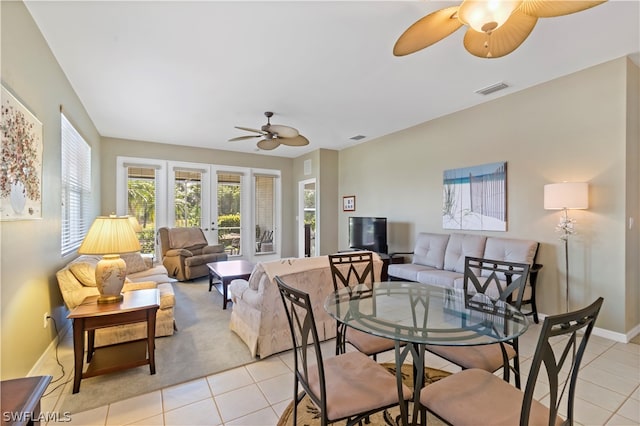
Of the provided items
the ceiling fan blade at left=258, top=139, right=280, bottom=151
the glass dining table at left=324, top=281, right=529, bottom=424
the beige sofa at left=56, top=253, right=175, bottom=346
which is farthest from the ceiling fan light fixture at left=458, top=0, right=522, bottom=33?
the beige sofa at left=56, top=253, right=175, bottom=346

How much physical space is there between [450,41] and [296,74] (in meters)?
1.53

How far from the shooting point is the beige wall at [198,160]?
5.93m

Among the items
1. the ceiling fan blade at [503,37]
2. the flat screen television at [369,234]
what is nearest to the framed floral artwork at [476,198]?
the flat screen television at [369,234]

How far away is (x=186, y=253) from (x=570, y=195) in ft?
18.7

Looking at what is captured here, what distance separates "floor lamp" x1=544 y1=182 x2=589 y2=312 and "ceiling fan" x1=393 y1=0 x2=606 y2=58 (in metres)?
1.89

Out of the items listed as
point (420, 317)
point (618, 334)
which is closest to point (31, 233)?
point (420, 317)

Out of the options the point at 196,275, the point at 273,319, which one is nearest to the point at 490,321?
the point at 273,319

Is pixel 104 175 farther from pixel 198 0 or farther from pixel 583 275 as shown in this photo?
pixel 583 275

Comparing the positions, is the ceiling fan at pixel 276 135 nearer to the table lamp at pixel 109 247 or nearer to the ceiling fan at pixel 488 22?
the table lamp at pixel 109 247

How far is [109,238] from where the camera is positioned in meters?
2.35

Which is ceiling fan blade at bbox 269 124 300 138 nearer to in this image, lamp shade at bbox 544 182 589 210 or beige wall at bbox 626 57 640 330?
lamp shade at bbox 544 182 589 210

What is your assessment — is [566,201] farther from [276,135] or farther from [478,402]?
[276,135]

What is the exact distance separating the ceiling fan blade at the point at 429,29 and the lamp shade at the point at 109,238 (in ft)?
7.96

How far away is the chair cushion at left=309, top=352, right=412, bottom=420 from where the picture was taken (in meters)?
1.36
